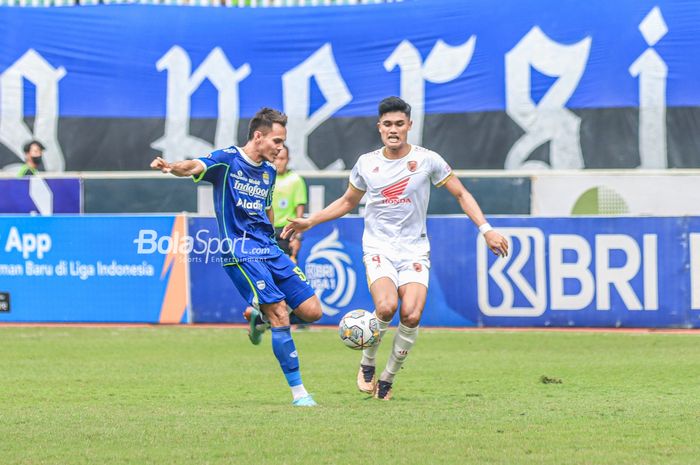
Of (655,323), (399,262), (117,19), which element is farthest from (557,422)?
(117,19)

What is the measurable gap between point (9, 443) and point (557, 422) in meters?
3.51

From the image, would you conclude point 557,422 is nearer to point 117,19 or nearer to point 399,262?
point 399,262

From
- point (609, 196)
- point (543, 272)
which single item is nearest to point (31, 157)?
point (543, 272)

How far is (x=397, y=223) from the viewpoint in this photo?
33.4ft

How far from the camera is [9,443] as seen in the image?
26.1 feet

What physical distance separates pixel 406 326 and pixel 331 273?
730cm

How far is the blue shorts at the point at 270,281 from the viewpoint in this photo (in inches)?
383

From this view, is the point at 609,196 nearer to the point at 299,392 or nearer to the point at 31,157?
the point at 31,157

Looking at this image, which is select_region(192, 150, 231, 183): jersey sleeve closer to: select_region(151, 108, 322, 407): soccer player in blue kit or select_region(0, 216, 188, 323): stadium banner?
select_region(151, 108, 322, 407): soccer player in blue kit

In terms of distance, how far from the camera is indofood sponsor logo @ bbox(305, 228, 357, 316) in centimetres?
1716

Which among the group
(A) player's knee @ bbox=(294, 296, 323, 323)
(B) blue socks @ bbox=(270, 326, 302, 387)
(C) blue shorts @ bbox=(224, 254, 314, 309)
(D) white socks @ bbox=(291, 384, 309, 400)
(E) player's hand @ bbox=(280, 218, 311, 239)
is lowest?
(D) white socks @ bbox=(291, 384, 309, 400)

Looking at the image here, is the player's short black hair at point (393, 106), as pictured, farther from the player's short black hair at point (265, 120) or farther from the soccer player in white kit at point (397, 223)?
the player's short black hair at point (265, 120)

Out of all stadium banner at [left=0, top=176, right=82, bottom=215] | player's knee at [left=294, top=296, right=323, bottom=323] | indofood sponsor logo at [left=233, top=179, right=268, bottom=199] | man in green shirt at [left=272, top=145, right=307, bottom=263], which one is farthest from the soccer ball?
stadium banner at [left=0, top=176, right=82, bottom=215]

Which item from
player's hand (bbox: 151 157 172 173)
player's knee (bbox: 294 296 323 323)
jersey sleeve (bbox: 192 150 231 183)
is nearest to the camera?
player's hand (bbox: 151 157 172 173)
